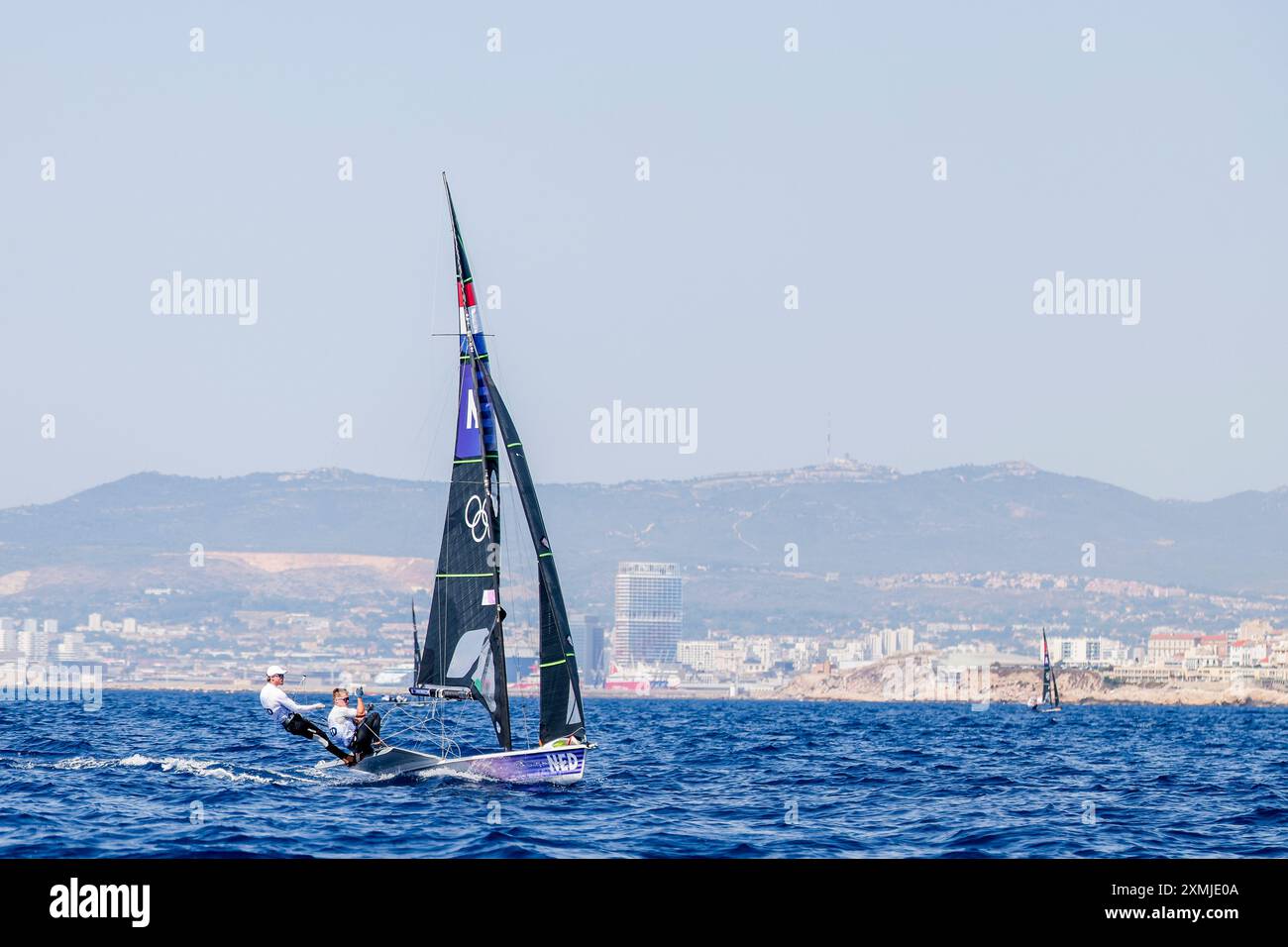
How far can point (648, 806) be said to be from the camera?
116ft

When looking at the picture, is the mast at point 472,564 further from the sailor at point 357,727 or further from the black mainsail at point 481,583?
the sailor at point 357,727

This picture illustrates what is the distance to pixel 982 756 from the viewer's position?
2365 inches

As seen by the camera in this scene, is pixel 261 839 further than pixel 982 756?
No

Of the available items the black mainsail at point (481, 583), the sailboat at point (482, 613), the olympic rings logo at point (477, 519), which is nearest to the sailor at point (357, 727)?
the sailboat at point (482, 613)

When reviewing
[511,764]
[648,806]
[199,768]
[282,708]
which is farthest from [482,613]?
[199,768]

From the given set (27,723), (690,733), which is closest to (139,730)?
(27,723)

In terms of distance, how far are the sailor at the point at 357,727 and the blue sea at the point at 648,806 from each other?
0.92 m

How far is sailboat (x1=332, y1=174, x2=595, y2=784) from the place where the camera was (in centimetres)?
3856

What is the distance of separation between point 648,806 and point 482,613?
22.5 ft

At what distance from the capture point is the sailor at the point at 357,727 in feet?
127

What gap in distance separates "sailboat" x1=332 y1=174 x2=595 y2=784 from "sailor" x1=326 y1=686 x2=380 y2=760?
279 millimetres

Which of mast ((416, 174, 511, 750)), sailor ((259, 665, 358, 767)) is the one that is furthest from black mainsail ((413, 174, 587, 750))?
sailor ((259, 665, 358, 767))
